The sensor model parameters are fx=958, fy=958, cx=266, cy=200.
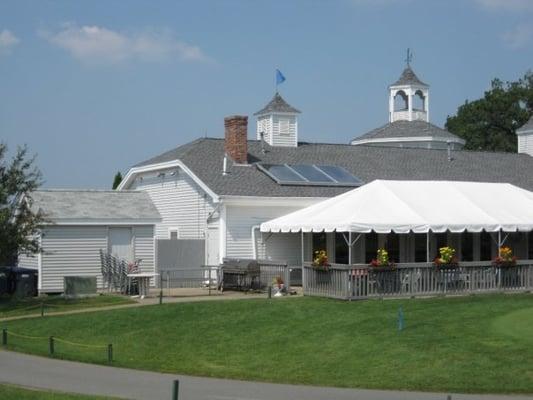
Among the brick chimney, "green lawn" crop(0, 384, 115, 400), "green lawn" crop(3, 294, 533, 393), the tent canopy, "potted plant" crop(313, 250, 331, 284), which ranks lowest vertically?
"green lawn" crop(0, 384, 115, 400)

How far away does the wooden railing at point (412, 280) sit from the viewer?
87.7 ft

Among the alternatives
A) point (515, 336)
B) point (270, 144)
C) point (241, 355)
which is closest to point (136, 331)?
point (241, 355)

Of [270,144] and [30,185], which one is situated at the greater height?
[270,144]

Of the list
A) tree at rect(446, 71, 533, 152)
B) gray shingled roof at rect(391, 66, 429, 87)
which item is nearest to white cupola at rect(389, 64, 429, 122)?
gray shingled roof at rect(391, 66, 429, 87)

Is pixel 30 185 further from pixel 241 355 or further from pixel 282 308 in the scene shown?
pixel 241 355

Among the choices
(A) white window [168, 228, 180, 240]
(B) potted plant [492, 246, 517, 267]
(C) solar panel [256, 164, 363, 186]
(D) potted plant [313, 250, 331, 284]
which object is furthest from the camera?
(A) white window [168, 228, 180, 240]

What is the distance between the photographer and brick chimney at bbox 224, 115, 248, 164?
116 ft

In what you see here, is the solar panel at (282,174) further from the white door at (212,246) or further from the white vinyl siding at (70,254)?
the white vinyl siding at (70,254)

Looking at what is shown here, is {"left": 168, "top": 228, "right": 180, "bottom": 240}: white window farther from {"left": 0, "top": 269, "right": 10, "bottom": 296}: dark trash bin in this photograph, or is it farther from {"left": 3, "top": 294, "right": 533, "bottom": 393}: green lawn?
{"left": 3, "top": 294, "right": 533, "bottom": 393}: green lawn

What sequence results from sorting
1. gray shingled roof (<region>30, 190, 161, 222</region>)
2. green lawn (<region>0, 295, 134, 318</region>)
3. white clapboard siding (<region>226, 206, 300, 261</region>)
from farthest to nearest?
gray shingled roof (<region>30, 190, 161, 222</region>)
white clapboard siding (<region>226, 206, 300, 261</region>)
green lawn (<region>0, 295, 134, 318</region>)

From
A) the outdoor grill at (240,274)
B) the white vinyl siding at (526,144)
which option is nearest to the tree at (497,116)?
the white vinyl siding at (526,144)

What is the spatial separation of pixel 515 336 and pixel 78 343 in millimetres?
9729

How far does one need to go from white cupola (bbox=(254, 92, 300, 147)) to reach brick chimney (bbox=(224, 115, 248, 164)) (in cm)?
425

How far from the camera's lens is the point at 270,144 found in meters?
39.8
